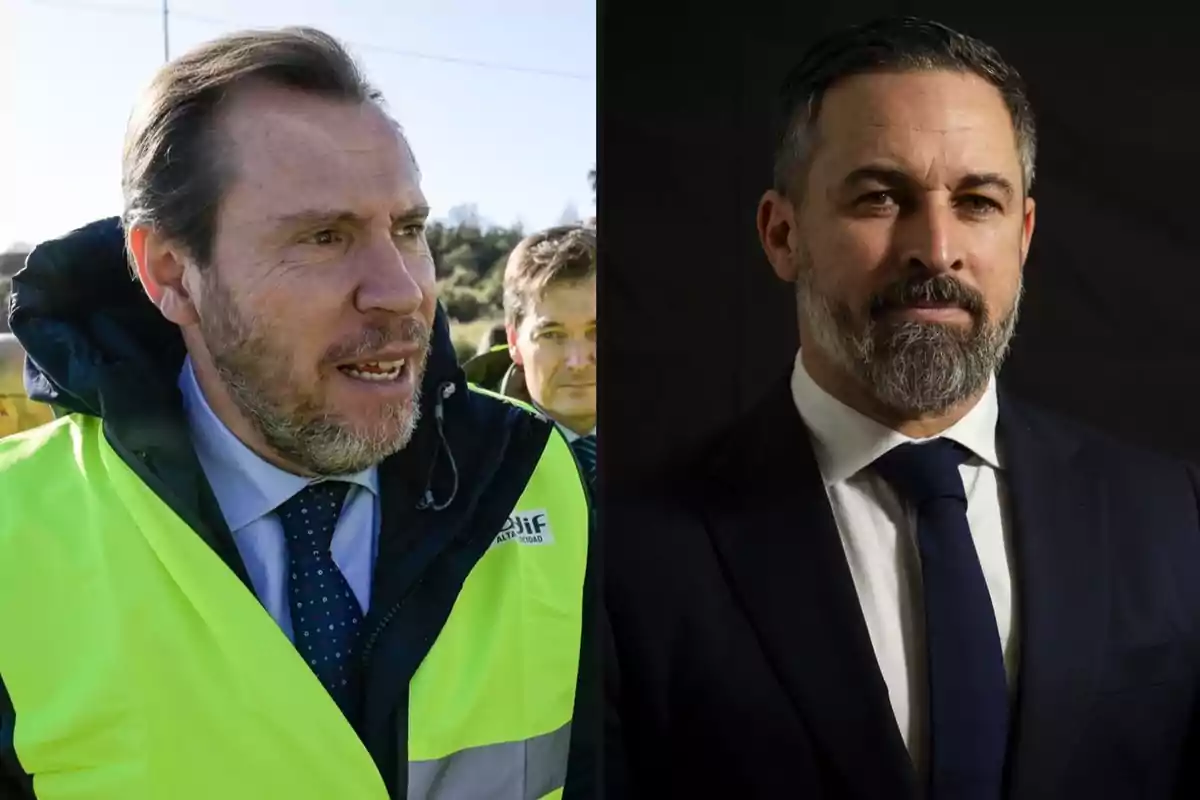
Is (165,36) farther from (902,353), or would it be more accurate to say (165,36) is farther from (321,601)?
(902,353)

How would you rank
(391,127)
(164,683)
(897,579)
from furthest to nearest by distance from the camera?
(897,579) → (391,127) → (164,683)

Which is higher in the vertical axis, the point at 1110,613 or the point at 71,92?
the point at 71,92

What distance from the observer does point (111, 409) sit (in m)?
1.32

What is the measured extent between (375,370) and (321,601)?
307 mm

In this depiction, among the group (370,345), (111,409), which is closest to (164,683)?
(111,409)

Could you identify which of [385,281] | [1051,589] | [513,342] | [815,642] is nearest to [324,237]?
[385,281]

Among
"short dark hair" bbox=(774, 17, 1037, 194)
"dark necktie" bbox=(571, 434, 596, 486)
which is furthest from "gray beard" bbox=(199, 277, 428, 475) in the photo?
"short dark hair" bbox=(774, 17, 1037, 194)

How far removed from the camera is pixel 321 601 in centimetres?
139

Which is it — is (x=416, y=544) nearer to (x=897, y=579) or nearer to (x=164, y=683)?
(x=164, y=683)

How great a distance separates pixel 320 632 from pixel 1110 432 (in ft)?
3.98

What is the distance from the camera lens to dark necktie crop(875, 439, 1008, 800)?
1541 mm

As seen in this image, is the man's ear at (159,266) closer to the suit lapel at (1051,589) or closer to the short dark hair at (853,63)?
the short dark hair at (853,63)

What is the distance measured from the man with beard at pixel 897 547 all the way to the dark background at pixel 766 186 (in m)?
0.05

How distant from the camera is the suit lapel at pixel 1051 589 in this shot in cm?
156
